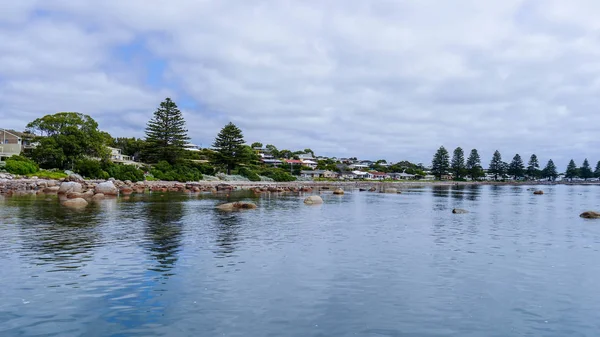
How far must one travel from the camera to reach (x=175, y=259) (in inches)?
571

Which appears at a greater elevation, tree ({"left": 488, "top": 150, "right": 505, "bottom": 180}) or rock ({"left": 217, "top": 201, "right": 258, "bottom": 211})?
tree ({"left": 488, "top": 150, "right": 505, "bottom": 180})

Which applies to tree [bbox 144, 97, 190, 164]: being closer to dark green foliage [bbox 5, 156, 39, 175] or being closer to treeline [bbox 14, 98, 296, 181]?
treeline [bbox 14, 98, 296, 181]

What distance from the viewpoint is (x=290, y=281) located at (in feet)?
40.0

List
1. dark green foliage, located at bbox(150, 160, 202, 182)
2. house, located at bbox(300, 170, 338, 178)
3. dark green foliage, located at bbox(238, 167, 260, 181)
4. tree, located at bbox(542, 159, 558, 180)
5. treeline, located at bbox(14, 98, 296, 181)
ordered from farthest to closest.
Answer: tree, located at bbox(542, 159, 558, 180) < house, located at bbox(300, 170, 338, 178) < dark green foliage, located at bbox(238, 167, 260, 181) < dark green foliage, located at bbox(150, 160, 202, 182) < treeline, located at bbox(14, 98, 296, 181)

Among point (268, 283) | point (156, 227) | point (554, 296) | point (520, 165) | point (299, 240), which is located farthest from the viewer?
point (520, 165)

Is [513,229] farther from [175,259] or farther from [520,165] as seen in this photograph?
[520,165]

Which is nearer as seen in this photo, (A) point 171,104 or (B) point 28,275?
(B) point 28,275

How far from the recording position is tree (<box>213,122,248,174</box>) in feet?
303

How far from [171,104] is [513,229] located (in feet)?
249

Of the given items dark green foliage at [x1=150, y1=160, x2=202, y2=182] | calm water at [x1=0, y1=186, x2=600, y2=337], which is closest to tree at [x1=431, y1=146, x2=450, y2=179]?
dark green foliage at [x1=150, y1=160, x2=202, y2=182]

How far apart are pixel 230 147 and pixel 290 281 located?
270 feet

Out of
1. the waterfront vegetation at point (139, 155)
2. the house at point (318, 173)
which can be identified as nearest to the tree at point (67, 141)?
the waterfront vegetation at point (139, 155)

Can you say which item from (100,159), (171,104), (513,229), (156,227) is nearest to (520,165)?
(171,104)

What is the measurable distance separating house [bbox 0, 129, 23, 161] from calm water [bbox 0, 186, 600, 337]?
6016cm
